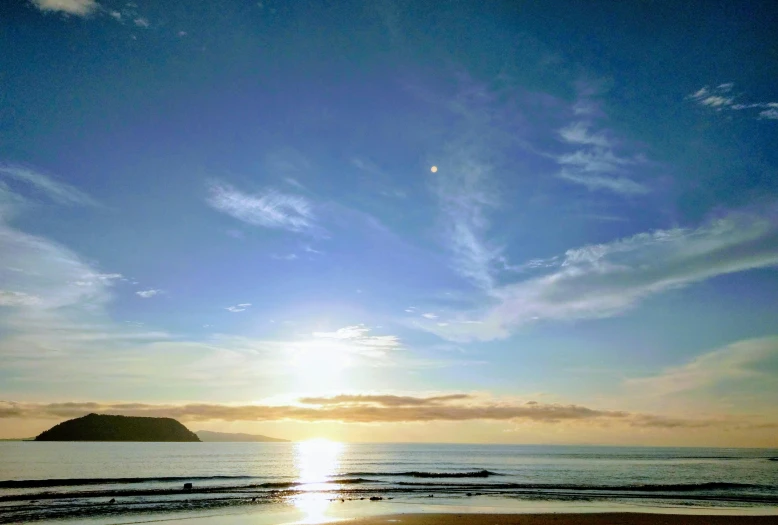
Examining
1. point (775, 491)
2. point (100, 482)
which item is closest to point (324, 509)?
point (100, 482)

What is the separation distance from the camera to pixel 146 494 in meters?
46.4

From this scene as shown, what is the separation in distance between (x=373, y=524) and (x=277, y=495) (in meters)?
21.8

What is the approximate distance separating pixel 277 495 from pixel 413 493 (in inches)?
567

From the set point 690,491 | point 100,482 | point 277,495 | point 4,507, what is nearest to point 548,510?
point 277,495

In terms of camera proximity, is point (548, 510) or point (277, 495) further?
point (277, 495)

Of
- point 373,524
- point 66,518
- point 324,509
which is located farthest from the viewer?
point 324,509

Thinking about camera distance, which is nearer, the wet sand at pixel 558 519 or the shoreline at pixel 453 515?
the wet sand at pixel 558 519

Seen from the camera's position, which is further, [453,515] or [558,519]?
[453,515]

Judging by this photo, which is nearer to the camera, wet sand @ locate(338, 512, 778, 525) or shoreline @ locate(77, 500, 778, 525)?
wet sand @ locate(338, 512, 778, 525)

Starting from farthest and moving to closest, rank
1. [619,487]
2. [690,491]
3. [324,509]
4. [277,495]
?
[619,487], [690,491], [277,495], [324,509]

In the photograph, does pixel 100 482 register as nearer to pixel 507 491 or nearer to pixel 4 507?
pixel 4 507

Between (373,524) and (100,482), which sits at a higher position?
(373,524)

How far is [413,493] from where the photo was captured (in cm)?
4888

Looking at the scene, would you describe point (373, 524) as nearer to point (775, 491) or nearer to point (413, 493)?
point (413, 493)
